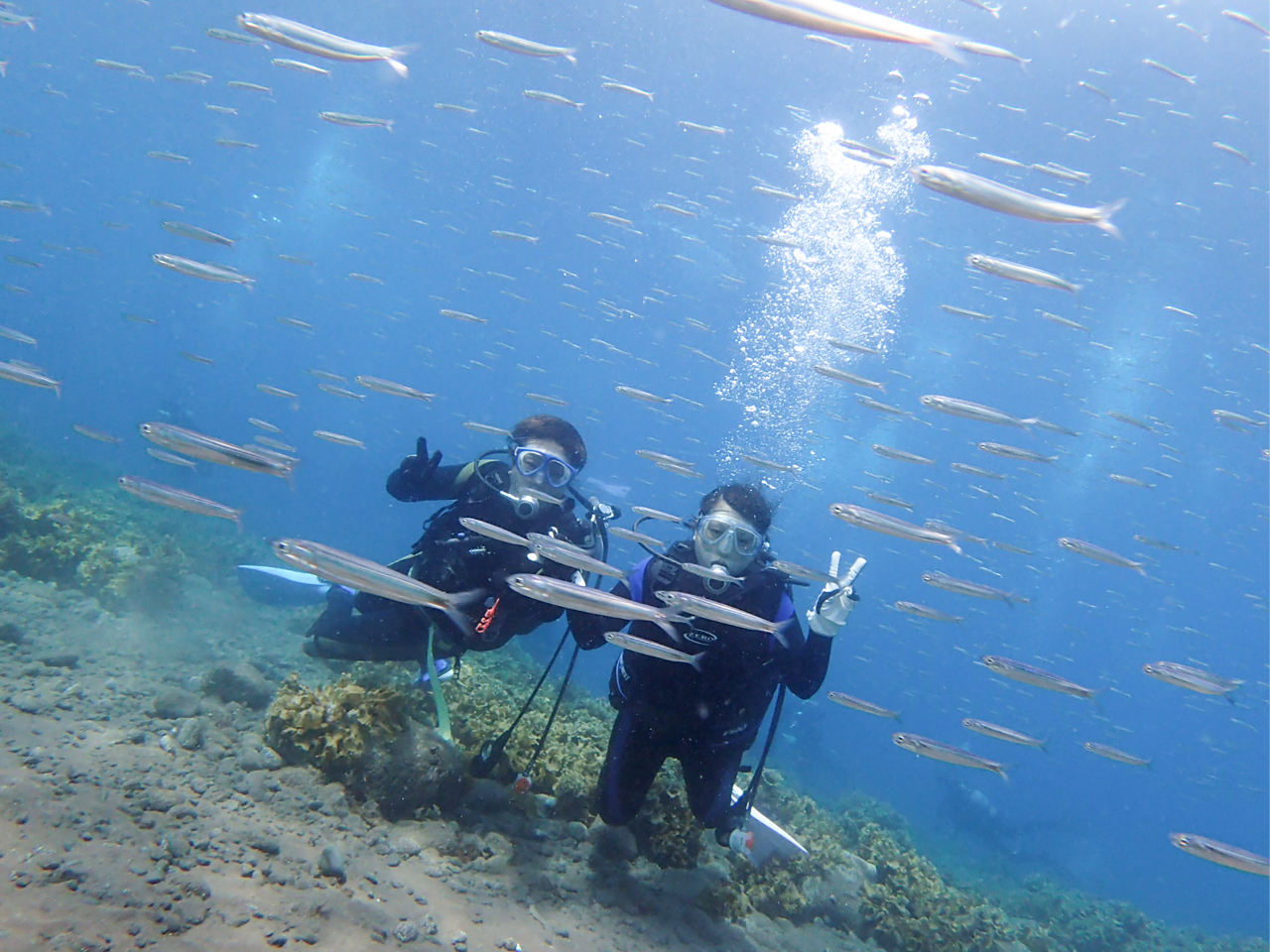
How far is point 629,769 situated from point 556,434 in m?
3.13

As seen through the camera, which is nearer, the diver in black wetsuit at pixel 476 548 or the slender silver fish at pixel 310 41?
the slender silver fish at pixel 310 41

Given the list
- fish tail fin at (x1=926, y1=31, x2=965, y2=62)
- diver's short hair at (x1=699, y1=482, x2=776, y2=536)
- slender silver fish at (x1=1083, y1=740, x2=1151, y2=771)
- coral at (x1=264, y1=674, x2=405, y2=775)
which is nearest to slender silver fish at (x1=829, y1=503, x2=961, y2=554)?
diver's short hair at (x1=699, y1=482, x2=776, y2=536)

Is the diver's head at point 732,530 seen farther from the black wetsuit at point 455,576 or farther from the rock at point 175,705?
the rock at point 175,705

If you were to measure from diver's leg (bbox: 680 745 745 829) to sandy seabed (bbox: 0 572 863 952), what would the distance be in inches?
29.5

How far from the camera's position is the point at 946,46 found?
7.48 feet

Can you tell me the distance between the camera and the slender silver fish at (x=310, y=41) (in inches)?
167

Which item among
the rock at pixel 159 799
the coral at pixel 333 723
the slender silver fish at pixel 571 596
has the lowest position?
the rock at pixel 159 799

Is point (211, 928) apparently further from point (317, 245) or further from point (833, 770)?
point (317, 245)

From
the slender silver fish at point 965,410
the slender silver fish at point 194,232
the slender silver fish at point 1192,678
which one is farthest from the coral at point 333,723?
the slender silver fish at point 1192,678

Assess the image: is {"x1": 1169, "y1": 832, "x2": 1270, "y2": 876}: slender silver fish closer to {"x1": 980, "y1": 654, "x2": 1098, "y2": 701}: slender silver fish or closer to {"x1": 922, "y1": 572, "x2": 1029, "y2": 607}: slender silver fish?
{"x1": 980, "y1": 654, "x2": 1098, "y2": 701}: slender silver fish

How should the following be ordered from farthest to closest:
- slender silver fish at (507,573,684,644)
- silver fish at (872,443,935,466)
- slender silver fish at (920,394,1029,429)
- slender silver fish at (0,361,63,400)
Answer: silver fish at (872,443,935,466)
slender silver fish at (920,394,1029,429)
slender silver fish at (0,361,63,400)
slender silver fish at (507,573,684,644)

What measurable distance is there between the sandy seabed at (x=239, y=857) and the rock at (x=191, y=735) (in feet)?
0.05

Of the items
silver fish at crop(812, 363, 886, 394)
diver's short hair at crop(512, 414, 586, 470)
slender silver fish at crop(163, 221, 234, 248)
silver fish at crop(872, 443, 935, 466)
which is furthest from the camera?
silver fish at crop(872, 443, 935, 466)

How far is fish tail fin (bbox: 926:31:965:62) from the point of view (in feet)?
6.82
